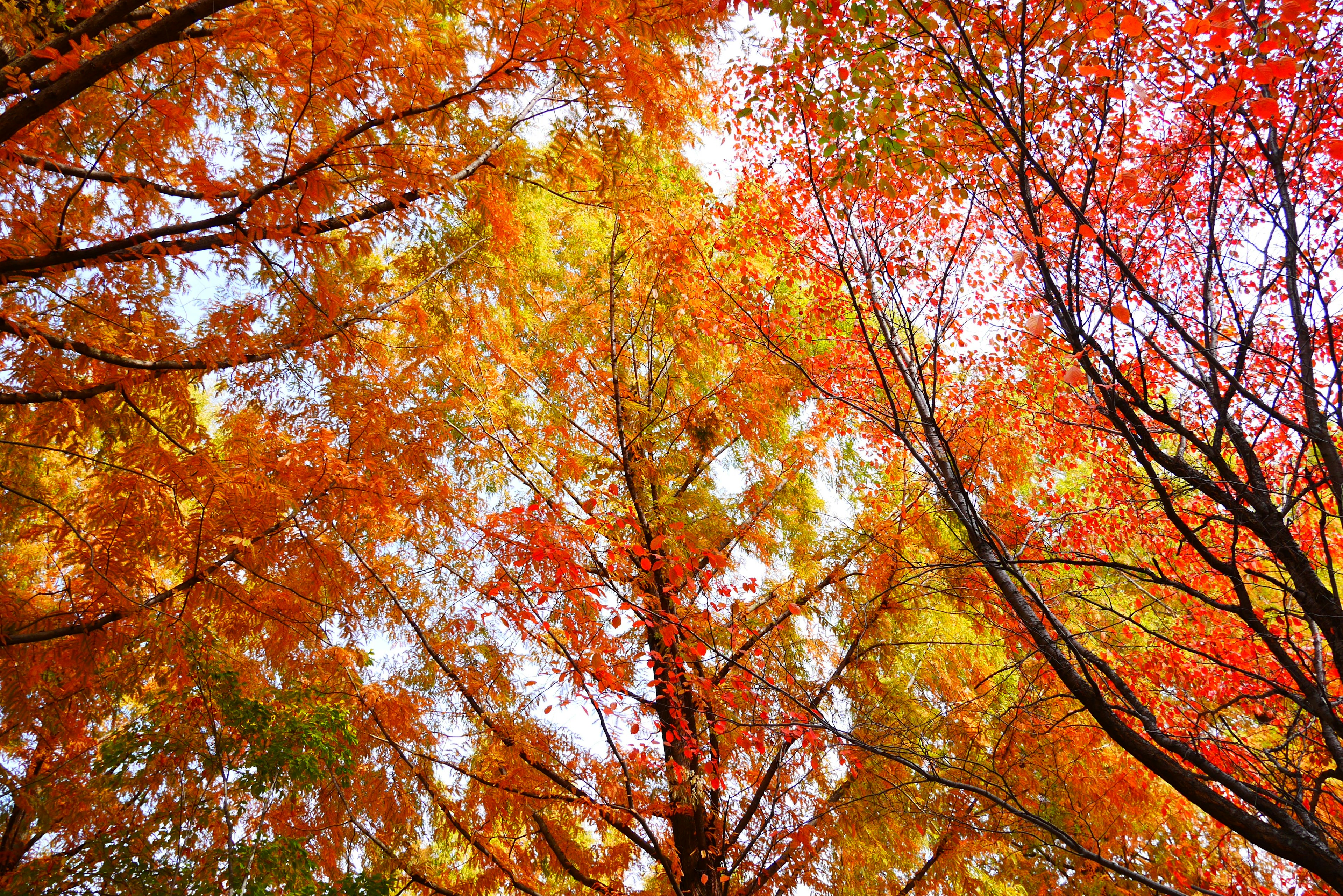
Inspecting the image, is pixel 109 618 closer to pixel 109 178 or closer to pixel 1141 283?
pixel 109 178

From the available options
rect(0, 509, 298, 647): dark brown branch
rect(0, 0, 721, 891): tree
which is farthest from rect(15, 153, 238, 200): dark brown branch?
rect(0, 509, 298, 647): dark brown branch

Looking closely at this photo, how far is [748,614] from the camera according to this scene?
5570 millimetres

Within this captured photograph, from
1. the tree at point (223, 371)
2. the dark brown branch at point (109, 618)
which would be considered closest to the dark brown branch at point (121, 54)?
the tree at point (223, 371)

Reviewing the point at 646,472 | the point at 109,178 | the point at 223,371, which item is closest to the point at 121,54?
the point at 109,178

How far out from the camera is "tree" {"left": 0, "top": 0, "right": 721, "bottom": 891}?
2.71m

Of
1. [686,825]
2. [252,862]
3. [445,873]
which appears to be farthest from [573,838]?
[252,862]

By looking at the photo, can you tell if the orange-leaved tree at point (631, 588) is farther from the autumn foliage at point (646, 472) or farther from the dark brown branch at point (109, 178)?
the dark brown branch at point (109, 178)

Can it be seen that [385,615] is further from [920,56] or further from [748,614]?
[920,56]

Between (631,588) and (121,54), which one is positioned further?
(631,588)

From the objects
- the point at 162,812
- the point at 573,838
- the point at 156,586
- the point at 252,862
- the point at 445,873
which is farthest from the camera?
the point at 445,873

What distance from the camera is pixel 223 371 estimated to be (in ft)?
12.3

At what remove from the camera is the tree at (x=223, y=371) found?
2.71 m

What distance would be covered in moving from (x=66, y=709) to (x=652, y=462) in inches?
159

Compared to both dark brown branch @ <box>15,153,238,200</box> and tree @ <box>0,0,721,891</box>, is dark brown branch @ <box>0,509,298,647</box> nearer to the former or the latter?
tree @ <box>0,0,721,891</box>
